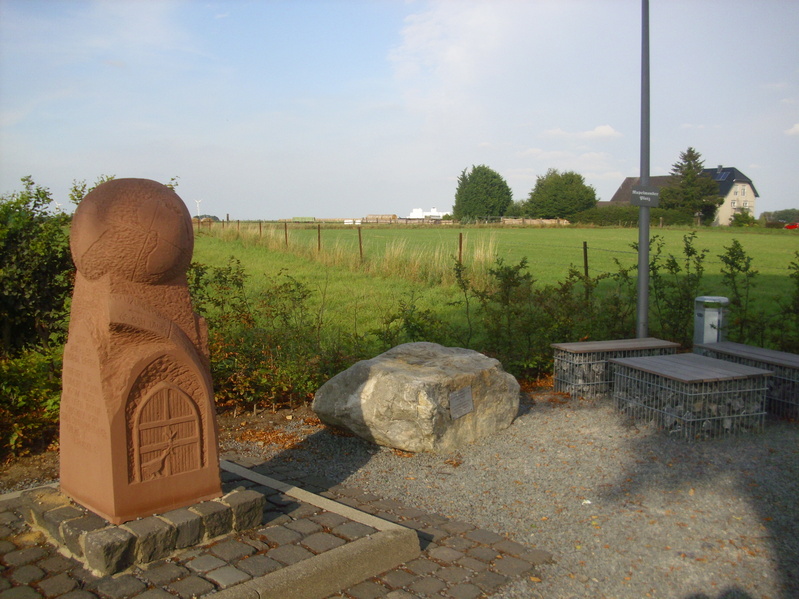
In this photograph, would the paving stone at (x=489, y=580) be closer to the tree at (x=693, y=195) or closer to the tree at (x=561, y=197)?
the tree at (x=693, y=195)

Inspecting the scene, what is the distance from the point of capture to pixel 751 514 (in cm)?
442

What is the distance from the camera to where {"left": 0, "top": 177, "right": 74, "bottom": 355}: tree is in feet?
23.0

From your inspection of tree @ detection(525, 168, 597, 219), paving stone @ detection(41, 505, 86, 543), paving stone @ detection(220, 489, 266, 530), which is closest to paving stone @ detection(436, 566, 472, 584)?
paving stone @ detection(220, 489, 266, 530)

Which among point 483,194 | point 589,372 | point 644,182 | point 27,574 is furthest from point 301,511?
point 483,194

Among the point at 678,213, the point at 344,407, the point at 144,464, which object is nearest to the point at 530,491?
the point at 344,407

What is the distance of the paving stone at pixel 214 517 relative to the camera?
3.68 meters

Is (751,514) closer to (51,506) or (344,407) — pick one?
(344,407)

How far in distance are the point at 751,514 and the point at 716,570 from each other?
2.89ft

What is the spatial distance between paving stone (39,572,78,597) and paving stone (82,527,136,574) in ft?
0.37

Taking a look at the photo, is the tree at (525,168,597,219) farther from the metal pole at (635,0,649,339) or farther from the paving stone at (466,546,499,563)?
the paving stone at (466,546,499,563)

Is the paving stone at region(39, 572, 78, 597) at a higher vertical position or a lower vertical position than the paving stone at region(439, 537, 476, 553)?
higher

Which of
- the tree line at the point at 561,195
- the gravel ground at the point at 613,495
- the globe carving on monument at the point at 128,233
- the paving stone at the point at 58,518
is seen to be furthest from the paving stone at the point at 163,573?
the tree line at the point at 561,195

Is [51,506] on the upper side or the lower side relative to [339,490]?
upper

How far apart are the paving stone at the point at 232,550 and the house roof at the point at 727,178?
77.2m
